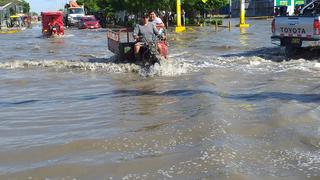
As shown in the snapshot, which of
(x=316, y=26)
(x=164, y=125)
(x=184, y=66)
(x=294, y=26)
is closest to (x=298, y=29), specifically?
(x=294, y=26)

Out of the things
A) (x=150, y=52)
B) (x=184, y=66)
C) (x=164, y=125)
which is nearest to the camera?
(x=164, y=125)

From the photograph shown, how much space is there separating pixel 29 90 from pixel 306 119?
20.4 feet

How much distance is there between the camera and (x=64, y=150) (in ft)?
19.8

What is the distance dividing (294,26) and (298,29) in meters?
0.20

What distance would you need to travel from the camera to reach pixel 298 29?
14.3 meters

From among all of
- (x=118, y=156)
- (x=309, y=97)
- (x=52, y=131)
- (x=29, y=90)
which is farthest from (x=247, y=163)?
(x=29, y=90)

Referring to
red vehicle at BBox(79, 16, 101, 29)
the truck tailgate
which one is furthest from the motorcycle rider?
red vehicle at BBox(79, 16, 101, 29)

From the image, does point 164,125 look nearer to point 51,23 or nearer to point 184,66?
point 184,66

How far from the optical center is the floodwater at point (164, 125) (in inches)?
207

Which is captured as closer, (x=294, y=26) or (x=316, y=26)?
(x=316, y=26)

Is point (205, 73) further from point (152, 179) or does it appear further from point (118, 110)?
point (152, 179)

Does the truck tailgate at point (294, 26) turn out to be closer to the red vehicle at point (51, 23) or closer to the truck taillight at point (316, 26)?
the truck taillight at point (316, 26)

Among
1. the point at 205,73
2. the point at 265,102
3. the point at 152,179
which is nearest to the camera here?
the point at 152,179

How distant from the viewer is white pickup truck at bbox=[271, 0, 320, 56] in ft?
44.9
